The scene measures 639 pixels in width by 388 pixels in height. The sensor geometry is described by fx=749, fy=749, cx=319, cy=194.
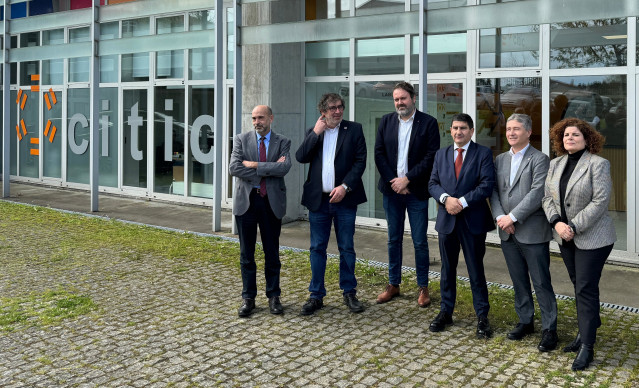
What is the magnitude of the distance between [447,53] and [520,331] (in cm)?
529

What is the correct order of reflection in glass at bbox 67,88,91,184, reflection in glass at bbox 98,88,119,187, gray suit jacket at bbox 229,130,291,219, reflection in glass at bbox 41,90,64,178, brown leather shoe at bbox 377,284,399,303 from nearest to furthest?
1. gray suit jacket at bbox 229,130,291,219
2. brown leather shoe at bbox 377,284,399,303
3. reflection in glass at bbox 98,88,119,187
4. reflection in glass at bbox 67,88,91,184
5. reflection in glass at bbox 41,90,64,178

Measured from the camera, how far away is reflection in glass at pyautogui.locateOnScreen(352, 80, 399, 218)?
35.6 feet

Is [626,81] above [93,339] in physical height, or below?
Result: above

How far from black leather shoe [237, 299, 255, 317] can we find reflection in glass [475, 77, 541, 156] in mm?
4482

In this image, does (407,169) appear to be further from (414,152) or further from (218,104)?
(218,104)

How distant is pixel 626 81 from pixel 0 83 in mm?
15135

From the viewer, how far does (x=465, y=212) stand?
5.97 m

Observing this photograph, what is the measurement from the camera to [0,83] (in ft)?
60.5

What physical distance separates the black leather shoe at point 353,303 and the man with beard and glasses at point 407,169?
1.14 ft

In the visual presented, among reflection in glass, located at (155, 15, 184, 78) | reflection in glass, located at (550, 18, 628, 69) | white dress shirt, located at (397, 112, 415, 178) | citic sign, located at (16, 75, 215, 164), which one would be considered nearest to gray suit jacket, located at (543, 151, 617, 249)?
white dress shirt, located at (397, 112, 415, 178)

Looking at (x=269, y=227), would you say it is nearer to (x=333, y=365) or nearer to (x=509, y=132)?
(x=333, y=365)

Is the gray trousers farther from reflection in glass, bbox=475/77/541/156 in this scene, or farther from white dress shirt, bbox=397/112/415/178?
reflection in glass, bbox=475/77/541/156

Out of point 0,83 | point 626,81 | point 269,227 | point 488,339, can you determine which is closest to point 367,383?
point 488,339

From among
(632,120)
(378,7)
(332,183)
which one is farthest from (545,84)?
(332,183)
